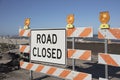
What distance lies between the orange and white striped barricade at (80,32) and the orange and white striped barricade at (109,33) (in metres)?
0.31

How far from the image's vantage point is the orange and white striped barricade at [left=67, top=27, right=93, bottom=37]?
6.59m

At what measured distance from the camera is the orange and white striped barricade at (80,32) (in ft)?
21.6

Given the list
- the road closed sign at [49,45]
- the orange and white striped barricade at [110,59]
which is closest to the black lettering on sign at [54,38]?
the road closed sign at [49,45]

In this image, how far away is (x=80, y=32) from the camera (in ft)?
22.3

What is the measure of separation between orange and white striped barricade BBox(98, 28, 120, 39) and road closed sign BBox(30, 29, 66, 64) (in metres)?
1.26

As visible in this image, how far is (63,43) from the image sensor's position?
7113mm

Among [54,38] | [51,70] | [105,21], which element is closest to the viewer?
[105,21]

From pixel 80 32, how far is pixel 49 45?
47.9 inches

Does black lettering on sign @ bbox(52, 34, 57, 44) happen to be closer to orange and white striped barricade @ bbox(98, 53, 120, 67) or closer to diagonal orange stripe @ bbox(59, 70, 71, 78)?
diagonal orange stripe @ bbox(59, 70, 71, 78)

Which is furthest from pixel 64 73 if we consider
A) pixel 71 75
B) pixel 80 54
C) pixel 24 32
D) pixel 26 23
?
pixel 26 23

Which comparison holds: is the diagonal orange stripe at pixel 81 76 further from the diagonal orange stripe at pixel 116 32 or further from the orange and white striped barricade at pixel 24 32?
the orange and white striped barricade at pixel 24 32

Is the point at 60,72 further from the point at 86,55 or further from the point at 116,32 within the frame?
the point at 116,32

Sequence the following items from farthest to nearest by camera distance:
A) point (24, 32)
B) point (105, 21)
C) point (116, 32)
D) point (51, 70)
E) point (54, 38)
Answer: point (24, 32) < point (51, 70) < point (54, 38) < point (105, 21) < point (116, 32)

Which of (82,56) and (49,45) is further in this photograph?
(49,45)
